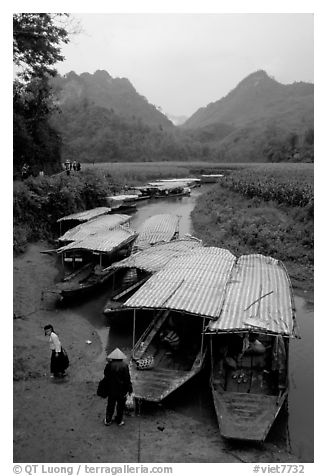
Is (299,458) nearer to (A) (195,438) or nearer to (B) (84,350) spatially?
(A) (195,438)

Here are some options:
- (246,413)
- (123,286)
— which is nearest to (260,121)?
(123,286)

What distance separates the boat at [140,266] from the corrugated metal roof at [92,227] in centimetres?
228

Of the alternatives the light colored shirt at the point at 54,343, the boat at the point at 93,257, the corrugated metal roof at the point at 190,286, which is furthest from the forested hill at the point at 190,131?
the light colored shirt at the point at 54,343

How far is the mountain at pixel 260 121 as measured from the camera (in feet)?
173

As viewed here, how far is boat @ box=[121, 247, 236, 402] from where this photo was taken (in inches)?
342

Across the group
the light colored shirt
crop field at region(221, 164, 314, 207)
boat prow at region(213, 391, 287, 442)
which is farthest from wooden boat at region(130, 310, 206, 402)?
crop field at region(221, 164, 314, 207)

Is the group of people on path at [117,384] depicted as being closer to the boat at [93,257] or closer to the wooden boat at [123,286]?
the wooden boat at [123,286]

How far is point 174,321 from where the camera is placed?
11164mm

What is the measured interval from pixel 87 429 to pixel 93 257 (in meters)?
10.8

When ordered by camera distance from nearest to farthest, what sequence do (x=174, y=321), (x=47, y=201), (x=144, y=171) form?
(x=174, y=321), (x=47, y=201), (x=144, y=171)

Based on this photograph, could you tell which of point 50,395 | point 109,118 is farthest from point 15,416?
point 109,118

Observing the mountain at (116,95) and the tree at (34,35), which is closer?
the tree at (34,35)

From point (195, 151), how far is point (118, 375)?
97007 mm

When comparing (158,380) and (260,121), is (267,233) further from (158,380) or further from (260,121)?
(260,121)
